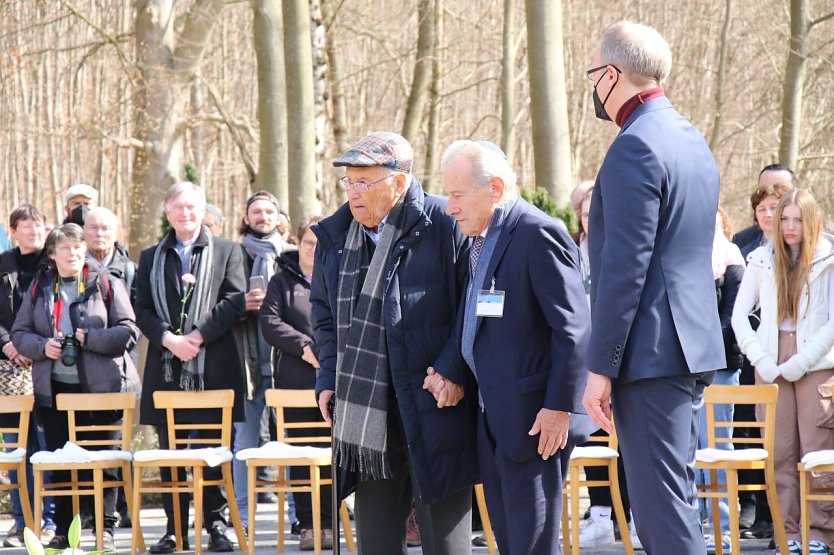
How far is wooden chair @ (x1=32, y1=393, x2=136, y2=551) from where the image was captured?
7188 millimetres

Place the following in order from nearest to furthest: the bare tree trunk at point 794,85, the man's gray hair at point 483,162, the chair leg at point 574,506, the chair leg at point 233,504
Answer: the man's gray hair at point 483,162
the chair leg at point 574,506
the chair leg at point 233,504
the bare tree trunk at point 794,85

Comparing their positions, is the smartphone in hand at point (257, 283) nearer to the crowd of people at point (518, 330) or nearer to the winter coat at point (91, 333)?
the winter coat at point (91, 333)

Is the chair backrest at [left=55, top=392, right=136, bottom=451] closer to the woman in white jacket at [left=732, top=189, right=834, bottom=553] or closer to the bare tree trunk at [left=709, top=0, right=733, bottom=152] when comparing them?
the woman in white jacket at [left=732, top=189, right=834, bottom=553]

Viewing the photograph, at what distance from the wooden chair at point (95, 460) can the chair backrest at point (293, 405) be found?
2.86 ft

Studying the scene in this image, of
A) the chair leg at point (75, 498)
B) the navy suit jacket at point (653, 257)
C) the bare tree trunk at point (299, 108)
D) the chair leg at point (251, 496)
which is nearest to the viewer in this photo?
the navy suit jacket at point (653, 257)

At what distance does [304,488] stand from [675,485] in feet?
12.0

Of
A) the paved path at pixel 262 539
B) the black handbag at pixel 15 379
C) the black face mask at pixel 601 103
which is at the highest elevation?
the black face mask at pixel 601 103

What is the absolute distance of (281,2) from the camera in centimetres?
1170

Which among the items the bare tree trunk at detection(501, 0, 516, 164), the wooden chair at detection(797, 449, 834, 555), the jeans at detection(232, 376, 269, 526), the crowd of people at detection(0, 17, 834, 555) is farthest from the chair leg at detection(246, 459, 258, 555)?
the bare tree trunk at detection(501, 0, 516, 164)

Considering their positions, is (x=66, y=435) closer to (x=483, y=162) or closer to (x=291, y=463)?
(x=291, y=463)

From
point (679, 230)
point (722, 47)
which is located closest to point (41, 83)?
point (722, 47)

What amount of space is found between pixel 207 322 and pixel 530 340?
11.5 ft

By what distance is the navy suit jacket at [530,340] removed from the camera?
4.35 meters

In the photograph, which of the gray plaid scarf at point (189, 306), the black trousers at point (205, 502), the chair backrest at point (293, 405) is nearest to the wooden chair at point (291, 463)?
the chair backrest at point (293, 405)
